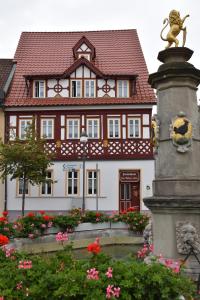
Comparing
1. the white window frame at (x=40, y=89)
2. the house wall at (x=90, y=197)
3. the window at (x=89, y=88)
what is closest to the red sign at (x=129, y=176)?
the house wall at (x=90, y=197)

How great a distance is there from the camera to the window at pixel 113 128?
25.0 m

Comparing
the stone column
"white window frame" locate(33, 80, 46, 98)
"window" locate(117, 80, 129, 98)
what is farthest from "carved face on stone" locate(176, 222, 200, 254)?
"white window frame" locate(33, 80, 46, 98)

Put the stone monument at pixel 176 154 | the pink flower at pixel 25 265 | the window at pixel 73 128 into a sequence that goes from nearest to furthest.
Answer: the pink flower at pixel 25 265, the stone monument at pixel 176 154, the window at pixel 73 128

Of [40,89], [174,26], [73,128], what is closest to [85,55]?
[40,89]

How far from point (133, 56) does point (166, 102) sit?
20713 millimetres

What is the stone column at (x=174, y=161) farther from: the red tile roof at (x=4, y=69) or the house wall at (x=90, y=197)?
the red tile roof at (x=4, y=69)

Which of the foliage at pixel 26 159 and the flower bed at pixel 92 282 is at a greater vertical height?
the foliage at pixel 26 159

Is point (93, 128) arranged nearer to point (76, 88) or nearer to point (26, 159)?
point (76, 88)

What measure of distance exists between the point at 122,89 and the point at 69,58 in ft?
16.5

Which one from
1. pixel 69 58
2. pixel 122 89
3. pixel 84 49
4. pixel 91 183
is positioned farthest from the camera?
pixel 69 58

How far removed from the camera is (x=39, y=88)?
85.5 ft

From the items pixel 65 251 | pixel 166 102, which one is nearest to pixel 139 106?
pixel 166 102

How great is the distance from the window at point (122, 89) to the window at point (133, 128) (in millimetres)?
1688

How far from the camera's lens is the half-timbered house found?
24.6 m
